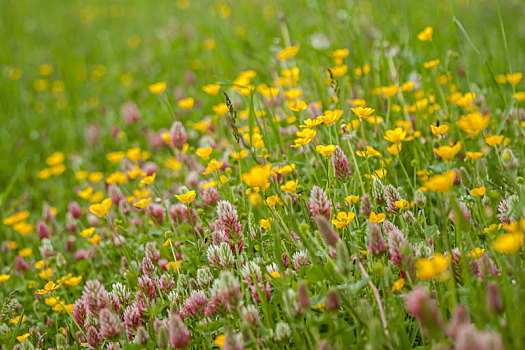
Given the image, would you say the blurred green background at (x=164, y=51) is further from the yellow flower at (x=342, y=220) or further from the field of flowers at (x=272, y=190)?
the yellow flower at (x=342, y=220)

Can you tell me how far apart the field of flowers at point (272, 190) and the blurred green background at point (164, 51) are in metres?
0.03

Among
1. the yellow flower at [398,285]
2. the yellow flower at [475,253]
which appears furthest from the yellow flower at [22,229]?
the yellow flower at [475,253]

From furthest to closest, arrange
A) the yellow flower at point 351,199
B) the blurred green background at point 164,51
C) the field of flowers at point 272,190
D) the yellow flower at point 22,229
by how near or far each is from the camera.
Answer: the blurred green background at point 164,51 < the yellow flower at point 22,229 < the yellow flower at point 351,199 < the field of flowers at point 272,190

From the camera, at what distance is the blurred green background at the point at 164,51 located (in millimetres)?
4285

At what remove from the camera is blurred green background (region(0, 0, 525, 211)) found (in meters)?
4.29

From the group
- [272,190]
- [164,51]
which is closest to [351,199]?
[272,190]

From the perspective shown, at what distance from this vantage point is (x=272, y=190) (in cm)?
254

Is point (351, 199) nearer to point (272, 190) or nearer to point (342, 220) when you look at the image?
point (342, 220)

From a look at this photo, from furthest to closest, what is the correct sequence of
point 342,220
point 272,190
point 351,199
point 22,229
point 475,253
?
point 22,229 → point 272,190 → point 351,199 → point 342,220 → point 475,253

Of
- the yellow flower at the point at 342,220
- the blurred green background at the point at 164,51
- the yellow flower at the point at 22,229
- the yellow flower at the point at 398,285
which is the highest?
the blurred green background at the point at 164,51

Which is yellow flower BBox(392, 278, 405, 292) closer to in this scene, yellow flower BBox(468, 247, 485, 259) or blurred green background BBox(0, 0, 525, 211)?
yellow flower BBox(468, 247, 485, 259)

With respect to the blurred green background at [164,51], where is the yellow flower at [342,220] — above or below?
below

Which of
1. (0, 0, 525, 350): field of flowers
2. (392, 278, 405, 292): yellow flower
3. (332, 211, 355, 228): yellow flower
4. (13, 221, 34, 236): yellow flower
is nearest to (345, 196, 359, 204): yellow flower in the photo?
(0, 0, 525, 350): field of flowers

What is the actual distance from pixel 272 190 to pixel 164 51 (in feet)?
13.7
